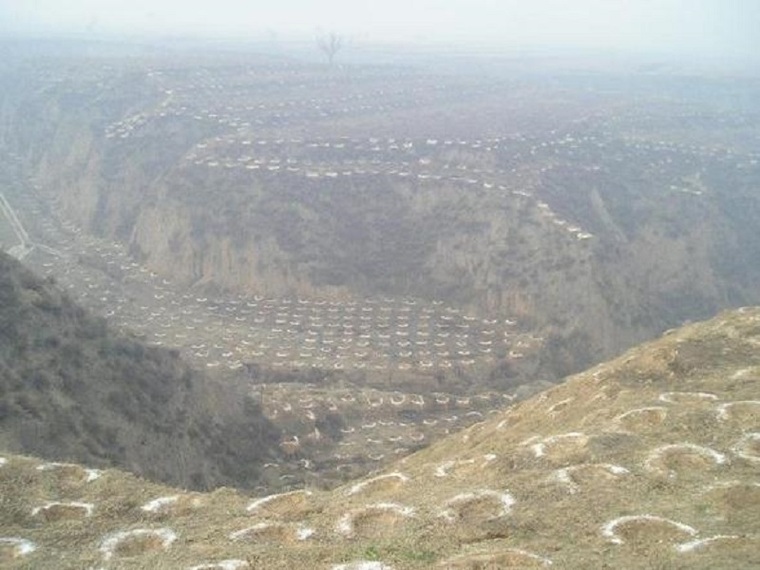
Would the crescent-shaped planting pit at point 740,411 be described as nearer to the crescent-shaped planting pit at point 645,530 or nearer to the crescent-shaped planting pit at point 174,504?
the crescent-shaped planting pit at point 645,530

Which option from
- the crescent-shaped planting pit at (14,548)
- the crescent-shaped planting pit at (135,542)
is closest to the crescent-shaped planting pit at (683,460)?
the crescent-shaped planting pit at (135,542)

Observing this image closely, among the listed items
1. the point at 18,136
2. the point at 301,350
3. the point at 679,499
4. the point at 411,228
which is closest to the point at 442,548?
the point at 679,499

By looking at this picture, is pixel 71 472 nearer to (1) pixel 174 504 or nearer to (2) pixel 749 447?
(1) pixel 174 504

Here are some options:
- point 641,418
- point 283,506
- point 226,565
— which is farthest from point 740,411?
point 226,565

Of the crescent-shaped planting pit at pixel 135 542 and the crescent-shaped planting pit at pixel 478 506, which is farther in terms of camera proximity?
the crescent-shaped planting pit at pixel 135 542

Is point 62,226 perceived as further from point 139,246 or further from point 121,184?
point 139,246

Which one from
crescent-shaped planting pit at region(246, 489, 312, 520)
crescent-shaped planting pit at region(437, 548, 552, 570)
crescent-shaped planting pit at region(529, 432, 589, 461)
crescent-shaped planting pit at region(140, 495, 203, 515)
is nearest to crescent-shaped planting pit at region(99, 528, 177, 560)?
crescent-shaped planting pit at region(140, 495, 203, 515)
